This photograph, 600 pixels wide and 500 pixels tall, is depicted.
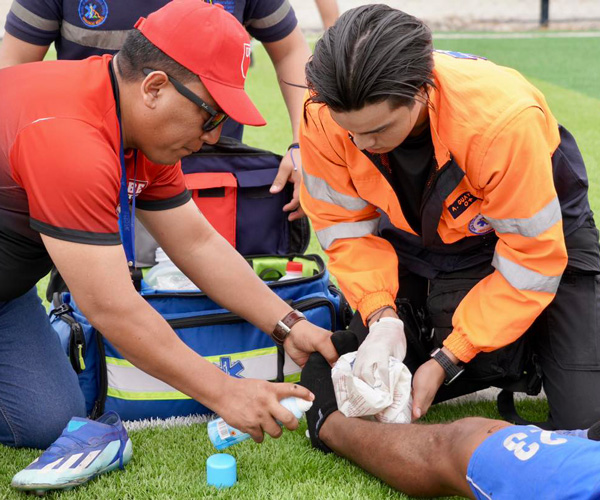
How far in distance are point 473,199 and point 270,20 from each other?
1.64 metres

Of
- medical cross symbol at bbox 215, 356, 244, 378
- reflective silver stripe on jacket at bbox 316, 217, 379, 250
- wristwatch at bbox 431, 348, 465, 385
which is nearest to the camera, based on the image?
wristwatch at bbox 431, 348, 465, 385

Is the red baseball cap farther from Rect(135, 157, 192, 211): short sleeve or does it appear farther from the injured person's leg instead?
the injured person's leg

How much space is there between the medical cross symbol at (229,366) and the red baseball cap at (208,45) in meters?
1.05

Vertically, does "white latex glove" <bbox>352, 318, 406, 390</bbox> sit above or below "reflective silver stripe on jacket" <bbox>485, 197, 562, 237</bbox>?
below

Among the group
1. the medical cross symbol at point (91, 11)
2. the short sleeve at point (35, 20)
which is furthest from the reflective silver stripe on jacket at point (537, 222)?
the short sleeve at point (35, 20)

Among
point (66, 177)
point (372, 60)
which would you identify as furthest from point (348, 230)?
point (66, 177)

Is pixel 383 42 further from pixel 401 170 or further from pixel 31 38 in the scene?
pixel 31 38

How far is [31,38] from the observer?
335 cm

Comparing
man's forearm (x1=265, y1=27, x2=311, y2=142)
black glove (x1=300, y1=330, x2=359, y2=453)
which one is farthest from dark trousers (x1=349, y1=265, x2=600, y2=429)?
man's forearm (x1=265, y1=27, x2=311, y2=142)

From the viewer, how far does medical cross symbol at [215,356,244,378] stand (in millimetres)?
2988

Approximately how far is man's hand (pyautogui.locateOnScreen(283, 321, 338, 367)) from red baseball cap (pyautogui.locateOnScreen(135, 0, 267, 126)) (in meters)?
0.81

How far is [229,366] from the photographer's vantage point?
3000 mm

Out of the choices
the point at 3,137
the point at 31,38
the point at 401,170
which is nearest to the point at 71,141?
the point at 3,137

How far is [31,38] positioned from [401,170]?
1.71 metres
